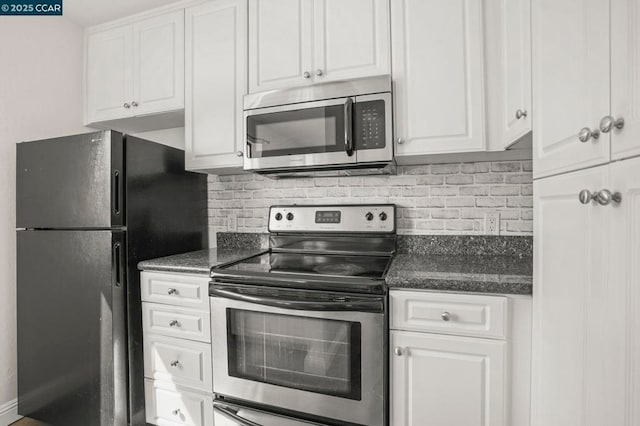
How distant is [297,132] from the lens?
1.69 m

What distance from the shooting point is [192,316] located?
1.59 meters

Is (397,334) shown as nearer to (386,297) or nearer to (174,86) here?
(386,297)

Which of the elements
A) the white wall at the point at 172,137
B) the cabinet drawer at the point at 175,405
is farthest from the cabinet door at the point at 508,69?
the white wall at the point at 172,137

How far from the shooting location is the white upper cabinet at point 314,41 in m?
1.59

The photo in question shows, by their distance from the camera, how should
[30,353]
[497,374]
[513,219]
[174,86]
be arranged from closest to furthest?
[497,374]
[513,219]
[30,353]
[174,86]

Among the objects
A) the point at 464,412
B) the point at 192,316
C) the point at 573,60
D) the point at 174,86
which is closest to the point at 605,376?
the point at 464,412

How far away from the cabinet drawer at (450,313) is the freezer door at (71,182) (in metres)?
1.44

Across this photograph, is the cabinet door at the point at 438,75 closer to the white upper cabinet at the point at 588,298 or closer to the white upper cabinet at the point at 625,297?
the white upper cabinet at the point at 588,298

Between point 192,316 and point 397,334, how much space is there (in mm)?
990

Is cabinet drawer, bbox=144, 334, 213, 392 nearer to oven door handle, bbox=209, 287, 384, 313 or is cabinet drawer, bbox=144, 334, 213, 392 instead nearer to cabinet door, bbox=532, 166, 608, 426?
oven door handle, bbox=209, 287, 384, 313

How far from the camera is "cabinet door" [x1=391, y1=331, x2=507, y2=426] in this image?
1.15 metres

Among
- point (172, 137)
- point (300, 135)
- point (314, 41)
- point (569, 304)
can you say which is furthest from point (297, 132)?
point (569, 304)

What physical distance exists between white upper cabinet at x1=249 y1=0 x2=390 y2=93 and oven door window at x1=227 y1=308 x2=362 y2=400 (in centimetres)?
121

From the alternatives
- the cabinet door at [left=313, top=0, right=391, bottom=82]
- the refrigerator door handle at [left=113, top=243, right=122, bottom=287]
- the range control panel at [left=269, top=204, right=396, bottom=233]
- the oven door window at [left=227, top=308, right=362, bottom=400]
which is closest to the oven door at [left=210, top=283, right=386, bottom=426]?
the oven door window at [left=227, top=308, right=362, bottom=400]
